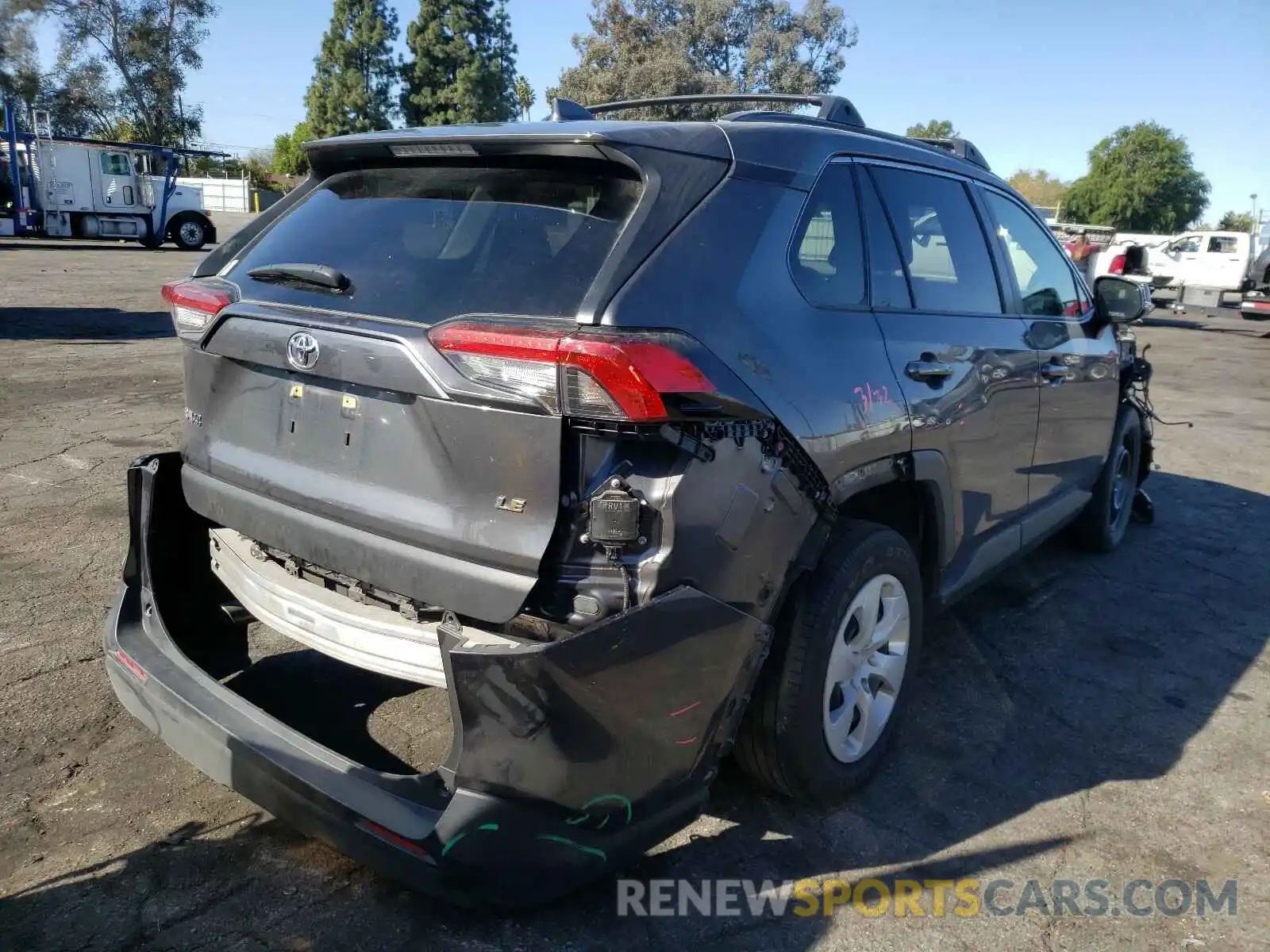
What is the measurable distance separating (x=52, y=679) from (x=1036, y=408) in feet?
12.5

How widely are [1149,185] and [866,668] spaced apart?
62.9 meters

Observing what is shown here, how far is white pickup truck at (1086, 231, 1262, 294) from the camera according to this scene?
69.6 ft

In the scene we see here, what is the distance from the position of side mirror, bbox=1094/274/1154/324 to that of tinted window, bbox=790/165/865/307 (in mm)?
2409

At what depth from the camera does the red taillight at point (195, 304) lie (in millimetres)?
2709

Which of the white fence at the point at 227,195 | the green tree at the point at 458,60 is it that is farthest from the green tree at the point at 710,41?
the white fence at the point at 227,195

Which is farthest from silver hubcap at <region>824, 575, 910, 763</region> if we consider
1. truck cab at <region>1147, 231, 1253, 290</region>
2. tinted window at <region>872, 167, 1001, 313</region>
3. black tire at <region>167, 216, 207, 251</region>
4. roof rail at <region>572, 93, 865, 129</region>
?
black tire at <region>167, 216, 207, 251</region>

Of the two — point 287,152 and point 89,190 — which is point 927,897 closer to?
point 89,190

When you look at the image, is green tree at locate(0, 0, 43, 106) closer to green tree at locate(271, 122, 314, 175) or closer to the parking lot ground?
green tree at locate(271, 122, 314, 175)

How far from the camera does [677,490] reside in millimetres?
2076

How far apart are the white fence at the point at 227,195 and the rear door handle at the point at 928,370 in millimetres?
54026

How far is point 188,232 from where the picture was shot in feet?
94.1

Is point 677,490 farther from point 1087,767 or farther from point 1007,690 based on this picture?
point 1007,690

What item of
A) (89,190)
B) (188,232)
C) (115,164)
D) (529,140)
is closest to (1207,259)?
(529,140)

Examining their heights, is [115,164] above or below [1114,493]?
above
